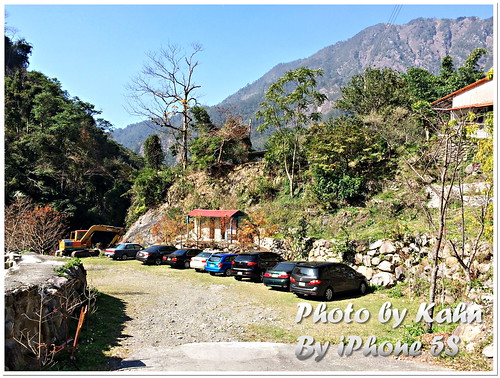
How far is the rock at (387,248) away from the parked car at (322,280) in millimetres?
2638

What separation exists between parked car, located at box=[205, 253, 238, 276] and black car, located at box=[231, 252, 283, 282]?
1.28 metres

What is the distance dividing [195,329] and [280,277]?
5.72 meters

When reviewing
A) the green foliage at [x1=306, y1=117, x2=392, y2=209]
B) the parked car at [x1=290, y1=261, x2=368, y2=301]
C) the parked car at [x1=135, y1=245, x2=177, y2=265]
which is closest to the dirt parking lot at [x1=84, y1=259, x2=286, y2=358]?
the parked car at [x1=290, y1=261, x2=368, y2=301]

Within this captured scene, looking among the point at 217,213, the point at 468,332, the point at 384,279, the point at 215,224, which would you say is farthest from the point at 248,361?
the point at 215,224

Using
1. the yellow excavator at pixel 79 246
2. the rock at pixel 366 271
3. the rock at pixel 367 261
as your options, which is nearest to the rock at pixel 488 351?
the rock at pixel 366 271

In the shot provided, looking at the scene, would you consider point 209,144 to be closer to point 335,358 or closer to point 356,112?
point 356,112

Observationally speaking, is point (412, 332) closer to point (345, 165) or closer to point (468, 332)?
point (468, 332)

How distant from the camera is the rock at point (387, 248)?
16047 mm

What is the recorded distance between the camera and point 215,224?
1097 inches

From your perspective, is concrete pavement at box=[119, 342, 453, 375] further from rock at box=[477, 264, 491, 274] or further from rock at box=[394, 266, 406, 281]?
rock at box=[394, 266, 406, 281]

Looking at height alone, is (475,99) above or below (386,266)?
above

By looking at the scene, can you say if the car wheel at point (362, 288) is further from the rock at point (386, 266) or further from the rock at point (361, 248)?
the rock at point (361, 248)
